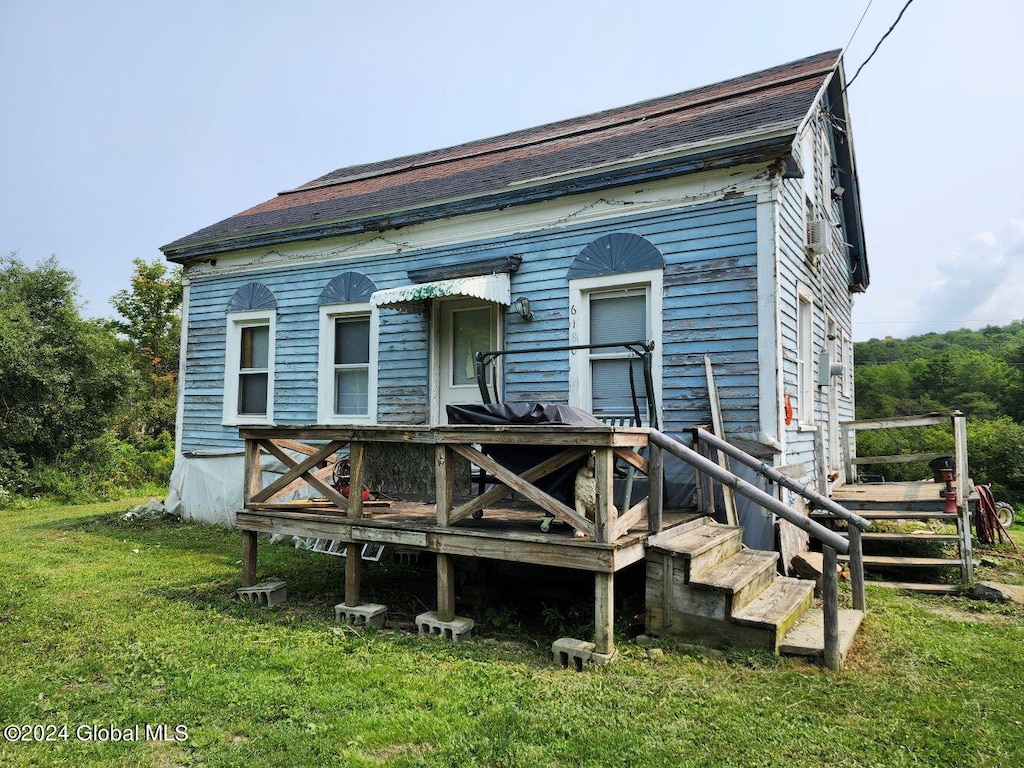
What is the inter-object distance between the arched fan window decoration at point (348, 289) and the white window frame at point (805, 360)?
209 inches

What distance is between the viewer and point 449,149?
38.4 feet

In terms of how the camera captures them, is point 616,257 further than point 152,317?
No

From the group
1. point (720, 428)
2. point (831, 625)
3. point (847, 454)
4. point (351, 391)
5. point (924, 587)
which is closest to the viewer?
point (831, 625)

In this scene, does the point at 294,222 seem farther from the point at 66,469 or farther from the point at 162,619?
the point at 66,469

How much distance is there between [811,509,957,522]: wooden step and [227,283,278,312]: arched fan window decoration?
7670 millimetres

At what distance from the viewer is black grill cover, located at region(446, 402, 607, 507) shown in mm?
4289

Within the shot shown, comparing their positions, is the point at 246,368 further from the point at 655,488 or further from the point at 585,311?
the point at 655,488

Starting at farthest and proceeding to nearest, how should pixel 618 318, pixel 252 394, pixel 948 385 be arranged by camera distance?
pixel 948 385
pixel 252 394
pixel 618 318

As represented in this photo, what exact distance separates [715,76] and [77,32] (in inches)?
402

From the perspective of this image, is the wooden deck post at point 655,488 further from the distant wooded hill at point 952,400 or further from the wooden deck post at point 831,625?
the distant wooded hill at point 952,400

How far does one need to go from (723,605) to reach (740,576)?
0.35m

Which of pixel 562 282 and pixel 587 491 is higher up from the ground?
pixel 562 282

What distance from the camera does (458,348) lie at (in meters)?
7.90

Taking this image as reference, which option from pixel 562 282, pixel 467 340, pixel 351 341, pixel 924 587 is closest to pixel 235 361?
pixel 351 341
